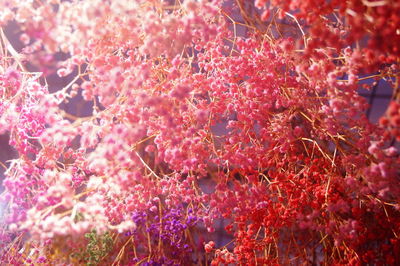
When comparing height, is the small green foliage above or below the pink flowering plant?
below

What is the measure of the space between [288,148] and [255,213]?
404mm

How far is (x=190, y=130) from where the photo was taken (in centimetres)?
160

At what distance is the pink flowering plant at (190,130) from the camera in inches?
50.9

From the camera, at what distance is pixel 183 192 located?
1.93m

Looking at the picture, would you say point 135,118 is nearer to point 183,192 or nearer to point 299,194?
point 183,192

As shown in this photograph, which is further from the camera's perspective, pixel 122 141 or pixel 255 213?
pixel 255 213

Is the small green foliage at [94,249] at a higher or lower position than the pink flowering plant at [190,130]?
lower

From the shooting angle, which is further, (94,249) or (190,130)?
(94,249)

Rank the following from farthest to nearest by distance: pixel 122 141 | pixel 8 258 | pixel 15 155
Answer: pixel 15 155 → pixel 8 258 → pixel 122 141

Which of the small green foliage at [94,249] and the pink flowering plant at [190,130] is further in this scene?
the small green foliage at [94,249]

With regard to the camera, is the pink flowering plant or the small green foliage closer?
the pink flowering plant

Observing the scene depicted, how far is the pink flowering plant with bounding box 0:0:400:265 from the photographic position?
129cm

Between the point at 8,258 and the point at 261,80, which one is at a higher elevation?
A: the point at 261,80

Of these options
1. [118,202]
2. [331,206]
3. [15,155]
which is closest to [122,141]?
[118,202]
